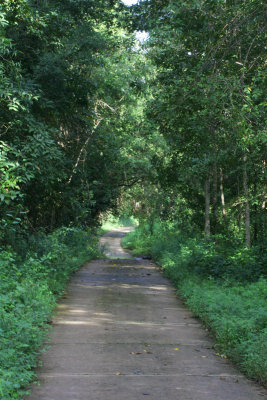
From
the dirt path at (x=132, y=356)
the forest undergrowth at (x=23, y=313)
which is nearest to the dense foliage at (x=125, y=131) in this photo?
the forest undergrowth at (x=23, y=313)

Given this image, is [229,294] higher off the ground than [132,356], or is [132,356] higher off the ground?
Result: [229,294]

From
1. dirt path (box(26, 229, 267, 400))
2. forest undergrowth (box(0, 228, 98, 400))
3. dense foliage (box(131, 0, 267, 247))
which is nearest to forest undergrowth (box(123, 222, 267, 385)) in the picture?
dirt path (box(26, 229, 267, 400))

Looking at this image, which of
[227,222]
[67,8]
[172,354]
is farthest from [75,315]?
[227,222]

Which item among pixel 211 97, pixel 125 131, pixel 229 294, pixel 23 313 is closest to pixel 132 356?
pixel 23 313

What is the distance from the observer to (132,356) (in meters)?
6.62

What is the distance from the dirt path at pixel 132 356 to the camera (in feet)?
17.2

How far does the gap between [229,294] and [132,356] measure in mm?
3742

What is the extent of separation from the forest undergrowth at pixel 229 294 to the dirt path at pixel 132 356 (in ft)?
0.76

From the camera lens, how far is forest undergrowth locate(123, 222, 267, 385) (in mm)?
6523

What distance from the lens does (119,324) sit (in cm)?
869

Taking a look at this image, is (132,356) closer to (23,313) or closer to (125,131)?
(23,313)

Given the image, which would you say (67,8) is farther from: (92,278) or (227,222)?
(227,222)

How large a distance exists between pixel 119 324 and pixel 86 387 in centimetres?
340

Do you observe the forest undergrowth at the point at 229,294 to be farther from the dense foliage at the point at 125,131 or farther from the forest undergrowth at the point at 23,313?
the forest undergrowth at the point at 23,313
